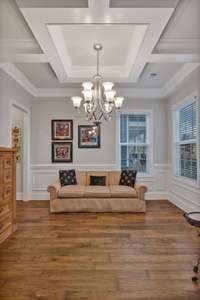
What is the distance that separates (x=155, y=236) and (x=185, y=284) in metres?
1.31

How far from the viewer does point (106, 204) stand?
5062 mm

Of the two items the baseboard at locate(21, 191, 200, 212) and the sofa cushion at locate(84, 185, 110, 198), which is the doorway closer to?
the baseboard at locate(21, 191, 200, 212)

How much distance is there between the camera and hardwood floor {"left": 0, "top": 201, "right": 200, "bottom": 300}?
2.22 metres

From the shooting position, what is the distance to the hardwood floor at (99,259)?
2217mm

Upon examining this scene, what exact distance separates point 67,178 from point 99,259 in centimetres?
299

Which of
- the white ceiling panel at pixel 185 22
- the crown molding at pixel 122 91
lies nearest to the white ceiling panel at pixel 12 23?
the white ceiling panel at pixel 185 22

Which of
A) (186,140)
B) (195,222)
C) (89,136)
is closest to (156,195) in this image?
(186,140)

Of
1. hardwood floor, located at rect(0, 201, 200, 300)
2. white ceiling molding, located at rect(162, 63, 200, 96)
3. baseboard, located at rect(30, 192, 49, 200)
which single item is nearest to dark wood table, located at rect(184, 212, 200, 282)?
hardwood floor, located at rect(0, 201, 200, 300)

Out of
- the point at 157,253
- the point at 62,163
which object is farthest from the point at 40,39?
the point at 62,163

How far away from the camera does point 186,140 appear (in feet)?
17.4

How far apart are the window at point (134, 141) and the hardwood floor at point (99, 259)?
2.16m

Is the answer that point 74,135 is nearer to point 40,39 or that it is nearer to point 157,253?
point 40,39

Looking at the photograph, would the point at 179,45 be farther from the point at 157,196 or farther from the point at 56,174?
the point at 56,174

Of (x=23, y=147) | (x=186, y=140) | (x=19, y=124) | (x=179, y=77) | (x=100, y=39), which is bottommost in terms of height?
(x=23, y=147)
